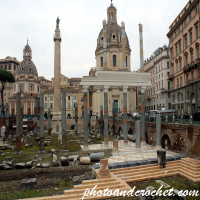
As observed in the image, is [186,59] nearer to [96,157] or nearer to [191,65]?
[191,65]

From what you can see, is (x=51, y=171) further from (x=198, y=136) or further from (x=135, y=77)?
(x=135, y=77)

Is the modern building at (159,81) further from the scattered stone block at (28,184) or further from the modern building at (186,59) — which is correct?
the scattered stone block at (28,184)

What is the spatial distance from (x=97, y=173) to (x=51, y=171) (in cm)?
278

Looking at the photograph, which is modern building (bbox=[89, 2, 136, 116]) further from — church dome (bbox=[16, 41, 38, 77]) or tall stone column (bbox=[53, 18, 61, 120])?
church dome (bbox=[16, 41, 38, 77])

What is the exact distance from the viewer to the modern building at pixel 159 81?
147 feet

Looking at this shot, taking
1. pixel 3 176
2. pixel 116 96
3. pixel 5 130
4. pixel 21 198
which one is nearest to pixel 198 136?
pixel 21 198

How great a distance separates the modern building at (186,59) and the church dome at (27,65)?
4442 centimetres

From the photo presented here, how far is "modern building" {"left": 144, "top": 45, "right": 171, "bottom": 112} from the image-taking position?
147 ft

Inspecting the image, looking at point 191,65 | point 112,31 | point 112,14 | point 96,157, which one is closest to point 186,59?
point 191,65

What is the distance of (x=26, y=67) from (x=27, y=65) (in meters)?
0.81

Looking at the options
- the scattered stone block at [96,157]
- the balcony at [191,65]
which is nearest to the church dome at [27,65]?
the balcony at [191,65]

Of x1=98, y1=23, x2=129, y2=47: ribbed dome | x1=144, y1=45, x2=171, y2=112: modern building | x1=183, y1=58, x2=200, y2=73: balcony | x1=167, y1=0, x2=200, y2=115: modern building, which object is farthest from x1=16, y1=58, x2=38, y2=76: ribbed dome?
x1=183, y1=58, x2=200, y2=73: balcony

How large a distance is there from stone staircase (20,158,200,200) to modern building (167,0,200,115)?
14.9m

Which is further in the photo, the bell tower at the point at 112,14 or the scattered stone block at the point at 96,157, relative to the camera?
the bell tower at the point at 112,14
